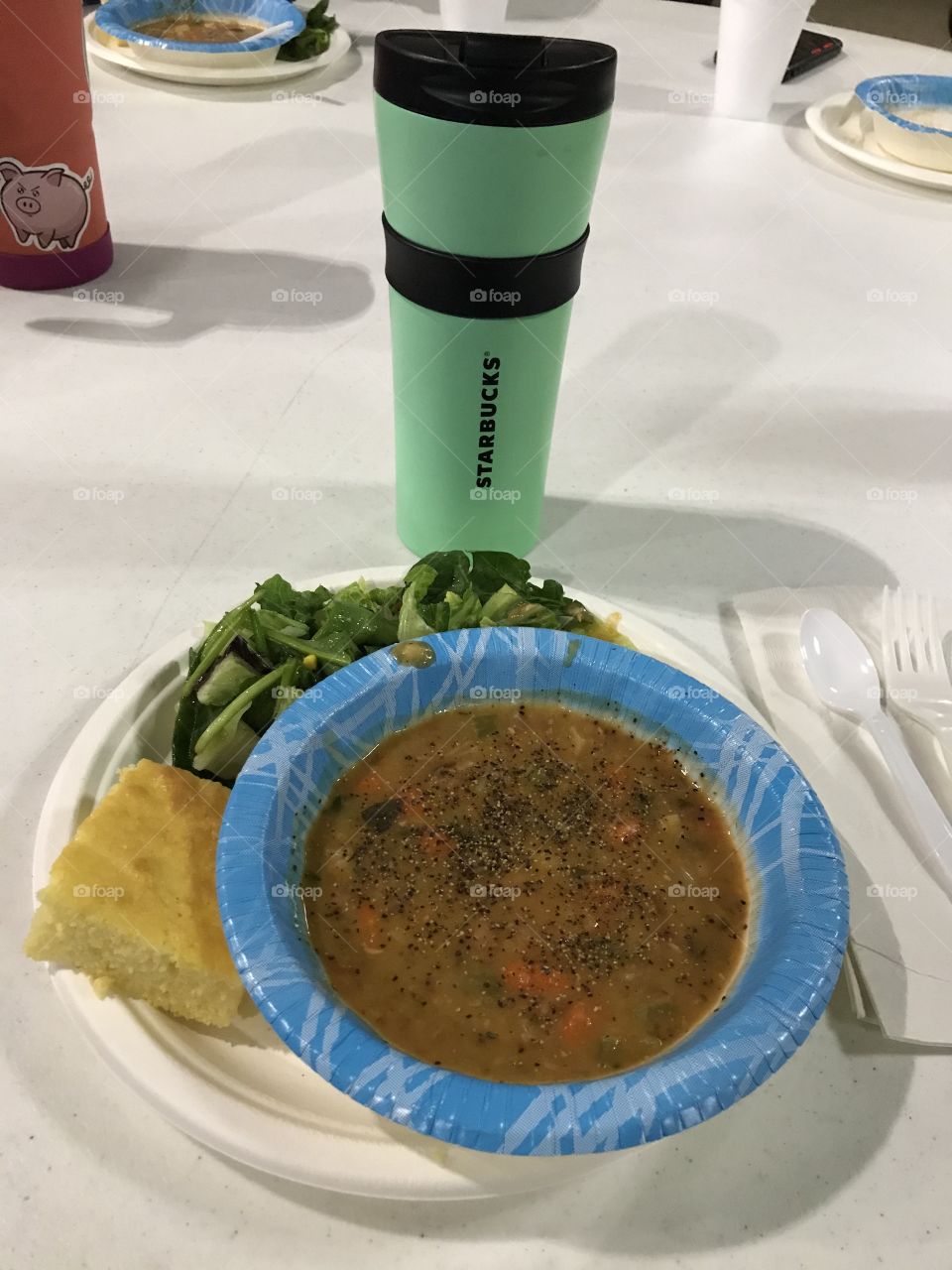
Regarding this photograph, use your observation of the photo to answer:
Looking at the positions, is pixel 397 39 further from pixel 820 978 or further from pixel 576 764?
pixel 820 978

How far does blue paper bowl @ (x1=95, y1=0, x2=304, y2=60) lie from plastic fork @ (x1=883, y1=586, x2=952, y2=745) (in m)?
2.52

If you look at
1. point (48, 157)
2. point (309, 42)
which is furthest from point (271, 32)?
point (48, 157)

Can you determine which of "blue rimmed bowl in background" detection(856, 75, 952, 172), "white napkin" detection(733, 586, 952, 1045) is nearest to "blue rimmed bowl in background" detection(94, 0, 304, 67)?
"blue rimmed bowl in background" detection(856, 75, 952, 172)

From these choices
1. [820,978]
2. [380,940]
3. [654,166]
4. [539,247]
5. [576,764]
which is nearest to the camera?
→ [820,978]

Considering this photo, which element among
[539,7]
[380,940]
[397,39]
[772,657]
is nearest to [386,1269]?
[380,940]

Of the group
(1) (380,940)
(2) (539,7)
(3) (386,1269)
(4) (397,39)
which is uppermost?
(4) (397,39)

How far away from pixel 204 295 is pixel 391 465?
73 cm

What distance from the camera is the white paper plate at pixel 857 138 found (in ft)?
8.48

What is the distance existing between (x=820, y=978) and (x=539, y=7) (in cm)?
385

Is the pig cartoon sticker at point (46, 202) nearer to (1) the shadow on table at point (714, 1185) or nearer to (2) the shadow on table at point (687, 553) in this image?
(2) the shadow on table at point (687, 553)

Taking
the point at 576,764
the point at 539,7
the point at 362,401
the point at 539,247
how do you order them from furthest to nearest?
1. the point at 539,7
2. the point at 362,401
3. the point at 539,247
4. the point at 576,764

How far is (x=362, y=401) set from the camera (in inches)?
75.1

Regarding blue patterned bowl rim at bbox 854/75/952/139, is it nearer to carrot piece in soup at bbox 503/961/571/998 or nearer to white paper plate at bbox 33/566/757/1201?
carrot piece in soup at bbox 503/961/571/998

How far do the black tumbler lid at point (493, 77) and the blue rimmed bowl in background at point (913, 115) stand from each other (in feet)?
6.16
